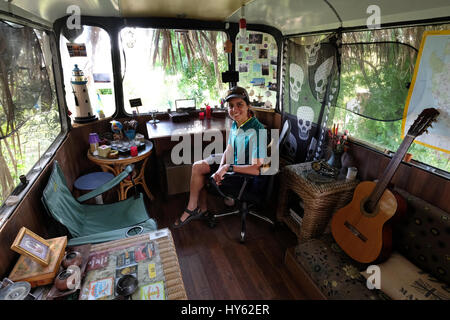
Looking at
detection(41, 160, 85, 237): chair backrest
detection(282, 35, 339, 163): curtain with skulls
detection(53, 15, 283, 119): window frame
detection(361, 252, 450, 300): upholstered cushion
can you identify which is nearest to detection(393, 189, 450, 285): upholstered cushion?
detection(361, 252, 450, 300): upholstered cushion

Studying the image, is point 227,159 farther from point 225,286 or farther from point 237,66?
point 237,66

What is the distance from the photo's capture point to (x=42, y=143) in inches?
80.4

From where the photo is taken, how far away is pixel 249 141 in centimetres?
224

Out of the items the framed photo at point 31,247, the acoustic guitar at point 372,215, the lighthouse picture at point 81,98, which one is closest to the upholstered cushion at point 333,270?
the acoustic guitar at point 372,215

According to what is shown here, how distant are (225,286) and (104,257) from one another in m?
1.03

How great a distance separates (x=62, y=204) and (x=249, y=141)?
1588 mm

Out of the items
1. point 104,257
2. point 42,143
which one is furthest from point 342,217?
point 42,143

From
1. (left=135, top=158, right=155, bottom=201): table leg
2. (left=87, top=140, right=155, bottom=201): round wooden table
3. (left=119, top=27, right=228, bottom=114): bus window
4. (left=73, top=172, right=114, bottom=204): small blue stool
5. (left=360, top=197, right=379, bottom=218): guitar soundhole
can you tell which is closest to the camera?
(left=360, top=197, right=379, bottom=218): guitar soundhole

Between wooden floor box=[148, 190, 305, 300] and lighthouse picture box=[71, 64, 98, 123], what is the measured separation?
54.6 inches

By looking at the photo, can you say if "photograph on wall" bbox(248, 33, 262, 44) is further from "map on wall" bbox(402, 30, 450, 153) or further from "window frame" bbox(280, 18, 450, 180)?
"map on wall" bbox(402, 30, 450, 153)

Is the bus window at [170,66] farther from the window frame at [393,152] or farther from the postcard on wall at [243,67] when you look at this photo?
the window frame at [393,152]

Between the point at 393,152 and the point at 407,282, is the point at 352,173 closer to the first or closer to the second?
the point at 393,152

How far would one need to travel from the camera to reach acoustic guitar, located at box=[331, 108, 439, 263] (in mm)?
1615

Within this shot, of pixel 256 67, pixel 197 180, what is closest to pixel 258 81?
pixel 256 67
